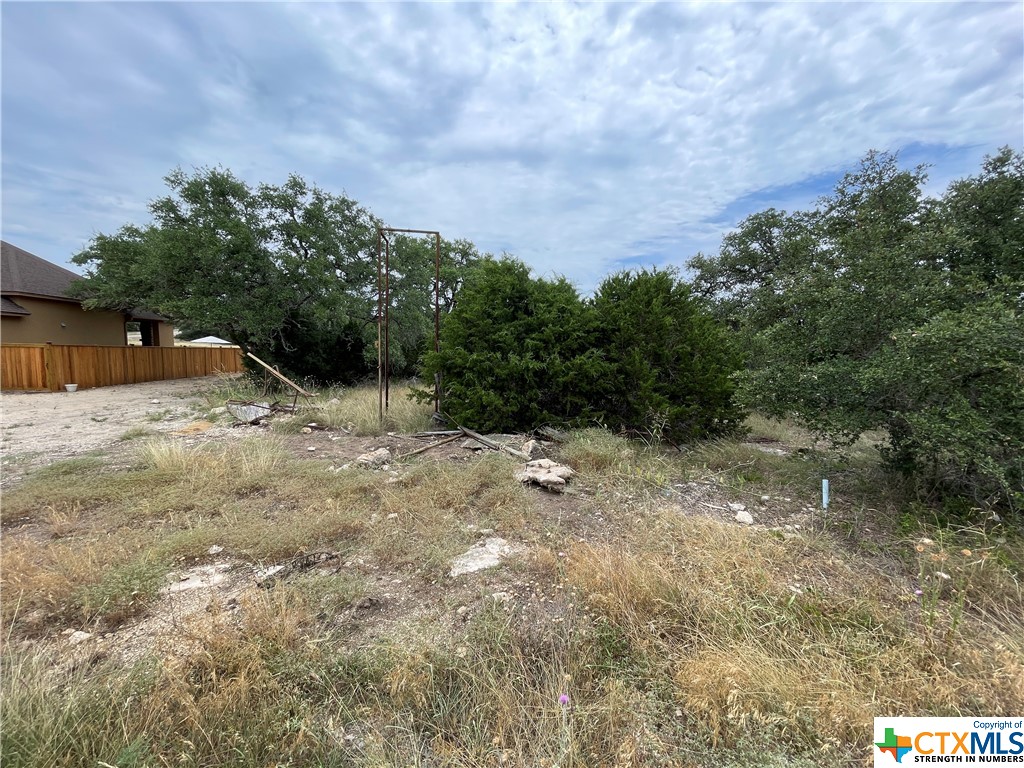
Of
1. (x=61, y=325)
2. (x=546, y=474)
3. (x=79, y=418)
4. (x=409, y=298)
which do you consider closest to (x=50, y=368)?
(x=61, y=325)

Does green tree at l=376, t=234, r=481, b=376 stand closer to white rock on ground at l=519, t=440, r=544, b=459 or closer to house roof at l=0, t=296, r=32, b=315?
white rock on ground at l=519, t=440, r=544, b=459

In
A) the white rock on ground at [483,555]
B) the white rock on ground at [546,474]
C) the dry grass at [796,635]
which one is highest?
the white rock on ground at [546,474]

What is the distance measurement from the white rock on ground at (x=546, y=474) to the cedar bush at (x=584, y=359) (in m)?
1.65

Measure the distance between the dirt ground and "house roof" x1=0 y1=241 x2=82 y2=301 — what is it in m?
4.02

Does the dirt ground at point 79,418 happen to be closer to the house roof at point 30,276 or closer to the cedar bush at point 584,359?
the house roof at point 30,276

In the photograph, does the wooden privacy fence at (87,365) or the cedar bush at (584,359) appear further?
the wooden privacy fence at (87,365)

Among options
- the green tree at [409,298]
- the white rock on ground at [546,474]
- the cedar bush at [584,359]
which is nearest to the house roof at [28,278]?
the green tree at [409,298]

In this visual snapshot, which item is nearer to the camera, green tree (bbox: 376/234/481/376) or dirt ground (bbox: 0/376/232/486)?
dirt ground (bbox: 0/376/232/486)

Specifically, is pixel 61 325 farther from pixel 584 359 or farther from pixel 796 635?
pixel 796 635

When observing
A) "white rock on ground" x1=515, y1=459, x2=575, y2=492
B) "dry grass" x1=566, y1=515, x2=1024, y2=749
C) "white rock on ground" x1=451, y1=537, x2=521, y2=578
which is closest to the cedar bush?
"white rock on ground" x1=515, y1=459, x2=575, y2=492

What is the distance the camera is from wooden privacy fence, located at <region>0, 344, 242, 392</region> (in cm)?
1200

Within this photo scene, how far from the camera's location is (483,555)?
2.97 metres

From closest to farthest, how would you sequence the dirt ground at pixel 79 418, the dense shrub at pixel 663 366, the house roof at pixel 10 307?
1. the dirt ground at pixel 79 418
2. the dense shrub at pixel 663 366
3. the house roof at pixel 10 307

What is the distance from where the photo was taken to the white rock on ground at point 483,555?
9.16ft
